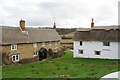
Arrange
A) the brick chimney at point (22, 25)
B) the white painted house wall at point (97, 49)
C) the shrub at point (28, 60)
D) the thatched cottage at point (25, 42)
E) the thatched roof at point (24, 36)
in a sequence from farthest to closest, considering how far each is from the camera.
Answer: the brick chimney at point (22, 25)
the white painted house wall at point (97, 49)
the shrub at point (28, 60)
the thatched roof at point (24, 36)
the thatched cottage at point (25, 42)

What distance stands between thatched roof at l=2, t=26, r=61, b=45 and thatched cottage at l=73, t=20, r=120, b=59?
983 centimetres

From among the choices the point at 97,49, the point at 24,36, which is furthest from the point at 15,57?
the point at 97,49

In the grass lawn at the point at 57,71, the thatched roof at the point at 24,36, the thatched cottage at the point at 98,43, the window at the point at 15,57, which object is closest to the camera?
the grass lawn at the point at 57,71

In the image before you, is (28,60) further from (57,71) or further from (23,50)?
(57,71)

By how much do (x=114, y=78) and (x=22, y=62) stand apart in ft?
70.0

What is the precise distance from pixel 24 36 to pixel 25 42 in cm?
249

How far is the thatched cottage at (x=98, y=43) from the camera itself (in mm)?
31078

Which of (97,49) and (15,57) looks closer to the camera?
(15,57)

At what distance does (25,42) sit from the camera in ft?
101

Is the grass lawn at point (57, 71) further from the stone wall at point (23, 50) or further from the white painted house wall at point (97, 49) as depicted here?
the white painted house wall at point (97, 49)

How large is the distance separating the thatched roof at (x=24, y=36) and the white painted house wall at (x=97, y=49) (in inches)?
402

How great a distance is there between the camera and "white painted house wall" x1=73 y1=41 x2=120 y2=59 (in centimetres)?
3095

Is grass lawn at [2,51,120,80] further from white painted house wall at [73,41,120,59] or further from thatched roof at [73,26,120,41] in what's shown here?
thatched roof at [73,26,120,41]

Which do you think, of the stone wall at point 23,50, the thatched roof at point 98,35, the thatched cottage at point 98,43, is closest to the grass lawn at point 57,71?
the stone wall at point 23,50
